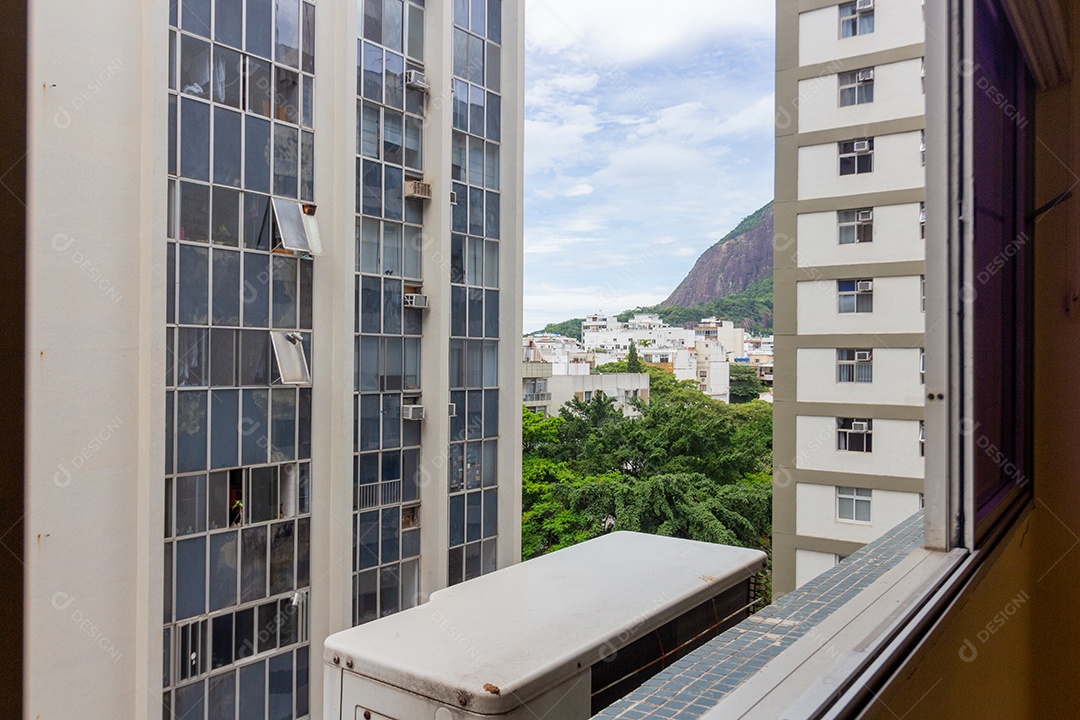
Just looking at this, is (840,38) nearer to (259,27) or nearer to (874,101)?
(874,101)

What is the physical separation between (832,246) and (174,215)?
19.3ft

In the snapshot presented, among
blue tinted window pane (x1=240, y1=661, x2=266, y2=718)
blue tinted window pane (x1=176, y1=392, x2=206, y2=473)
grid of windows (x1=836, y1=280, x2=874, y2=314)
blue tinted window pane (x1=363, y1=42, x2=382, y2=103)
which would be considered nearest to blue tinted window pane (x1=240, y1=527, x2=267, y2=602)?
blue tinted window pane (x1=240, y1=661, x2=266, y2=718)

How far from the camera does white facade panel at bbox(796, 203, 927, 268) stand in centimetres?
679

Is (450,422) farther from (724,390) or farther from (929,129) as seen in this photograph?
(724,390)

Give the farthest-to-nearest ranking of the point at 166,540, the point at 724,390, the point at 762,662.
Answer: the point at 724,390 < the point at 166,540 < the point at 762,662

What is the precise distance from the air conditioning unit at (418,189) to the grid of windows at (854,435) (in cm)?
469

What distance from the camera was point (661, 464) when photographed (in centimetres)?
1303

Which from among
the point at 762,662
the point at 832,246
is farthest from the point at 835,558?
the point at 762,662

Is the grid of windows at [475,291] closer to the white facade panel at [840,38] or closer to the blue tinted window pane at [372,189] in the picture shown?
the blue tinted window pane at [372,189]

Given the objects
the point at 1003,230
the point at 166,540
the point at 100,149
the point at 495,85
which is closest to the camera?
the point at 1003,230

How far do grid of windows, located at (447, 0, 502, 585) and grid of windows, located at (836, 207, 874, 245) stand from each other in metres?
3.54

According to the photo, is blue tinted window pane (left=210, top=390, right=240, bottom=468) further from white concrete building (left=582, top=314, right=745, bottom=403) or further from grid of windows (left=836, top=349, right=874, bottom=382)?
white concrete building (left=582, top=314, right=745, bottom=403)

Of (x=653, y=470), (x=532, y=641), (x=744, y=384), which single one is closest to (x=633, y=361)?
(x=653, y=470)

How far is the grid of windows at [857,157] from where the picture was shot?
22.7 feet
